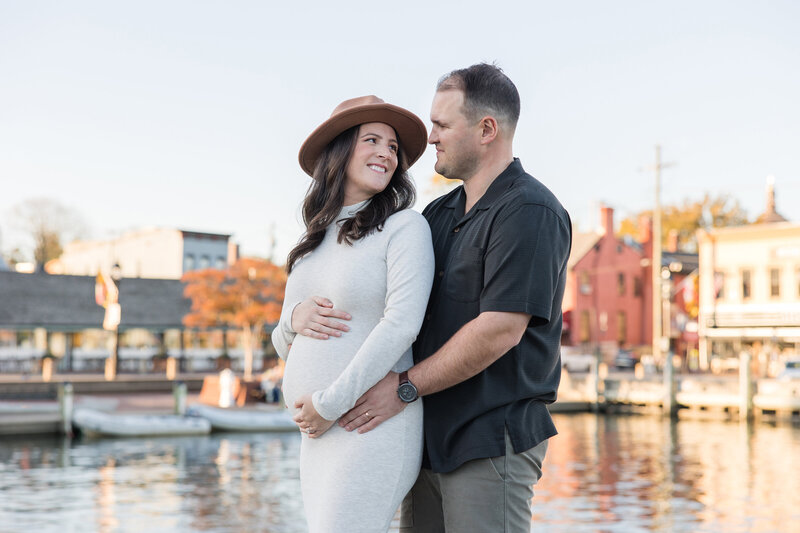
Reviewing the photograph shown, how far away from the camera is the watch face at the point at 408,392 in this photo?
2.99m

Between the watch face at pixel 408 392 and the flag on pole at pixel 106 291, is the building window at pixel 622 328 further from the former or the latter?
the watch face at pixel 408 392

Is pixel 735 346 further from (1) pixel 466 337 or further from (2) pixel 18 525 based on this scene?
(1) pixel 466 337

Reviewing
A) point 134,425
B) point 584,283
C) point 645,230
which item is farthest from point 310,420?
point 645,230

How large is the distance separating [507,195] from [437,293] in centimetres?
42

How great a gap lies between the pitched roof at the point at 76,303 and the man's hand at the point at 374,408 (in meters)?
44.5

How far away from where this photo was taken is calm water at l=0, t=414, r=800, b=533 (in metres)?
13.9

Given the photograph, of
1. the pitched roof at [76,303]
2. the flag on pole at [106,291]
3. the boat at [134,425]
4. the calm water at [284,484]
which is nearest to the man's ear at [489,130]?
the calm water at [284,484]

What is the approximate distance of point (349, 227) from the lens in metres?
3.18

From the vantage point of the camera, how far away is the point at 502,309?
9.58 ft

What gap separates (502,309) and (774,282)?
4466 centimetres

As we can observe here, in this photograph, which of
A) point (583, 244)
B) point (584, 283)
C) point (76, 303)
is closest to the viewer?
point (76, 303)

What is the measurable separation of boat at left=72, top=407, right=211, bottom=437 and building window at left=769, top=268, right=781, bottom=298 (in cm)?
2977

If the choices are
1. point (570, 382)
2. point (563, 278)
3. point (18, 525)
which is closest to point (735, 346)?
point (570, 382)

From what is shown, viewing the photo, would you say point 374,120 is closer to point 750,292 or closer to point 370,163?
point 370,163
